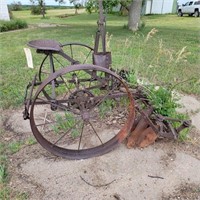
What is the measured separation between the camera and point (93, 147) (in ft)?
7.19

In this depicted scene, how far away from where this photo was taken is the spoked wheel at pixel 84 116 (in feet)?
6.51

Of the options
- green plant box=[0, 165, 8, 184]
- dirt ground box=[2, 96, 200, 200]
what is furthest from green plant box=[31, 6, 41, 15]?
green plant box=[0, 165, 8, 184]

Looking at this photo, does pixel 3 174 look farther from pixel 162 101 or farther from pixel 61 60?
pixel 61 60

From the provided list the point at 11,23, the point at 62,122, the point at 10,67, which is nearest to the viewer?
the point at 62,122

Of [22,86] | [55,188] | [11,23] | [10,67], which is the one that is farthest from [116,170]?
[11,23]

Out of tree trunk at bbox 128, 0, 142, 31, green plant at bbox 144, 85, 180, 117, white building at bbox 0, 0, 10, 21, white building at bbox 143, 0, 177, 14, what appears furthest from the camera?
white building at bbox 143, 0, 177, 14

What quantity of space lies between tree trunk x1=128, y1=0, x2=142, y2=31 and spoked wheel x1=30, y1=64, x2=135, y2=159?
20.1ft

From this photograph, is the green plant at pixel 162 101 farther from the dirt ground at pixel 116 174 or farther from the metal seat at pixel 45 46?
the metal seat at pixel 45 46

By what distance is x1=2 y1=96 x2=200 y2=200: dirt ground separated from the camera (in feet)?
5.80

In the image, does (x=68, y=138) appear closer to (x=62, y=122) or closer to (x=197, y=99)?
(x=62, y=122)

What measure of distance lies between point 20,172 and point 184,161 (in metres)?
1.29

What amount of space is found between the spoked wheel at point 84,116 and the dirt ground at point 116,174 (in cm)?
12

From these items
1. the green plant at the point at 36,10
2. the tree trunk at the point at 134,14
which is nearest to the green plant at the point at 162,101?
the tree trunk at the point at 134,14

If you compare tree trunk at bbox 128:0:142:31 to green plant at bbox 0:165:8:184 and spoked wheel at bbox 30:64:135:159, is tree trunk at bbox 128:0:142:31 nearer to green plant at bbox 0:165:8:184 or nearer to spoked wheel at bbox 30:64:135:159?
spoked wheel at bbox 30:64:135:159
